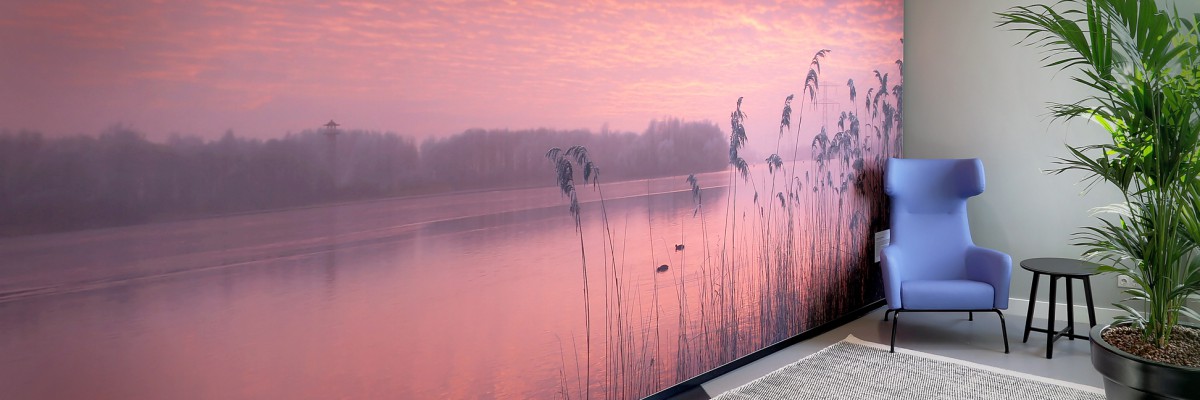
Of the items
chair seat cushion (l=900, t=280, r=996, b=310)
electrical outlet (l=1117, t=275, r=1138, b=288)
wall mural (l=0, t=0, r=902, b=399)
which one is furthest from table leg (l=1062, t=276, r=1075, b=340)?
wall mural (l=0, t=0, r=902, b=399)

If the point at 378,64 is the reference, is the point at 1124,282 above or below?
below

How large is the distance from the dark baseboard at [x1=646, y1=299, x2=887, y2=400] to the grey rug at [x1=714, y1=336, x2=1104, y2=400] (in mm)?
167

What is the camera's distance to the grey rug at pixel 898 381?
3.10m

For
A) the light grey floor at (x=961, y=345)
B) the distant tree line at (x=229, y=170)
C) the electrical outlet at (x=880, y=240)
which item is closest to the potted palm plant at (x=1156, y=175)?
the light grey floor at (x=961, y=345)

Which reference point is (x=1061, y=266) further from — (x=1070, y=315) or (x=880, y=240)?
(x=880, y=240)

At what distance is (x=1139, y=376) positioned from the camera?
2.34m

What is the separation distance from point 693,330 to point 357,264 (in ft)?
5.38

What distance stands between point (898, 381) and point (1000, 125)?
2095 mm

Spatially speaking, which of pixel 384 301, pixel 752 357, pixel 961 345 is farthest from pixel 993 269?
pixel 384 301

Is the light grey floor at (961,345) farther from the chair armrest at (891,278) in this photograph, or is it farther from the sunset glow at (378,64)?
the sunset glow at (378,64)

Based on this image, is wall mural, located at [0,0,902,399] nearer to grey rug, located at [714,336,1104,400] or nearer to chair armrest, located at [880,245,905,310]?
grey rug, located at [714,336,1104,400]

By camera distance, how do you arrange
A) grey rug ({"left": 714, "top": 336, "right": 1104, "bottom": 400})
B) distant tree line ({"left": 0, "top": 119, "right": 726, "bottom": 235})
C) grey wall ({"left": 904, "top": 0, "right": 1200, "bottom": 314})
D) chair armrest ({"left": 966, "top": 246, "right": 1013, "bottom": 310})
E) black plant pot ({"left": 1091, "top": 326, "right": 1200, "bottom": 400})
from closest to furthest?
distant tree line ({"left": 0, "top": 119, "right": 726, "bottom": 235}) < black plant pot ({"left": 1091, "top": 326, "right": 1200, "bottom": 400}) < grey rug ({"left": 714, "top": 336, "right": 1104, "bottom": 400}) < chair armrest ({"left": 966, "top": 246, "right": 1013, "bottom": 310}) < grey wall ({"left": 904, "top": 0, "right": 1200, "bottom": 314})

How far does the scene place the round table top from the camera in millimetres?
3623

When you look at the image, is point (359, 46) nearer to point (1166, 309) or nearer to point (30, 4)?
point (30, 4)
